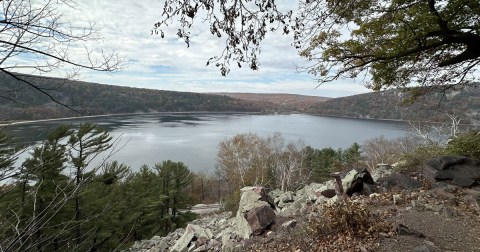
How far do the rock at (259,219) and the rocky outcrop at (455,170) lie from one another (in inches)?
169

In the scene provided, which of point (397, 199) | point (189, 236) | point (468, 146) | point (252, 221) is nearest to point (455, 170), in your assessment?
point (468, 146)

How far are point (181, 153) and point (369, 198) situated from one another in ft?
167

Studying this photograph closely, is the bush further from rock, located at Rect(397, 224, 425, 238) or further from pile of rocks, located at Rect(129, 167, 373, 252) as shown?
rock, located at Rect(397, 224, 425, 238)

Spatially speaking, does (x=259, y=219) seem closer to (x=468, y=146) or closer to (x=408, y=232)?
(x=408, y=232)

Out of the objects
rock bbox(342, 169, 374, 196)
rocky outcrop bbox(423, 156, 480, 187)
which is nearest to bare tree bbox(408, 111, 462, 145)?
rocky outcrop bbox(423, 156, 480, 187)

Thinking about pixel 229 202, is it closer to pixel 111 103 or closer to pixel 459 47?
pixel 459 47

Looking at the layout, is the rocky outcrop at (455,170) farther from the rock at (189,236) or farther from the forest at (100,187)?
the forest at (100,187)

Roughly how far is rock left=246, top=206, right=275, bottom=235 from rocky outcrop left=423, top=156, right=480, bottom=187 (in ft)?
14.1

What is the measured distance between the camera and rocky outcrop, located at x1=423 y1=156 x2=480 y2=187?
271 inches

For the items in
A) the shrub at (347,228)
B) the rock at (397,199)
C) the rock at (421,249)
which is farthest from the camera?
the rock at (397,199)

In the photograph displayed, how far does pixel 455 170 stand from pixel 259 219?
5.11 metres

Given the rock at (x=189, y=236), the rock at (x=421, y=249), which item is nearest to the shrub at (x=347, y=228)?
the rock at (x=421, y=249)

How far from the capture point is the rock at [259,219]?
6691mm

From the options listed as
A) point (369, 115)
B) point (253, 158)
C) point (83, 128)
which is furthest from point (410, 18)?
point (369, 115)
